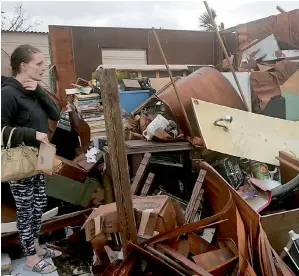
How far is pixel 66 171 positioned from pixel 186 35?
21.5 ft

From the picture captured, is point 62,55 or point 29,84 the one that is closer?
point 29,84

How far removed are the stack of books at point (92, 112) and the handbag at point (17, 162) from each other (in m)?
2.42

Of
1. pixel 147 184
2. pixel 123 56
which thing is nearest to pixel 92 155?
pixel 147 184

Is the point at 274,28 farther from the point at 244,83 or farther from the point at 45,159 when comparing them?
the point at 45,159

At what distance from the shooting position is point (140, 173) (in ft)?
10.3

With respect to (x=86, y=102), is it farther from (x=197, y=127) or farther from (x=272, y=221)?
(x=272, y=221)

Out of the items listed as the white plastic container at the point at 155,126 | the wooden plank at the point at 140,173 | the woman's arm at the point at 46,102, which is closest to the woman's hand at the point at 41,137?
the woman's arm at the point at 46,102

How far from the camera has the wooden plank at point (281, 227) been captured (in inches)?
87.7

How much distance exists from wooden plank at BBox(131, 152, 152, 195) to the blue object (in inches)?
72.7

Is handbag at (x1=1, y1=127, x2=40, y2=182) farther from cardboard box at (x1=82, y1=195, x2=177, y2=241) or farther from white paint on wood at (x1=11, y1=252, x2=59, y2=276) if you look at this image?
white paint on wood at (x1=11, y1=252, x2=59, y2=276)

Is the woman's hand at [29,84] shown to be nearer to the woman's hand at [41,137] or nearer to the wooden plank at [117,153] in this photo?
the woman's hand at [41,137]

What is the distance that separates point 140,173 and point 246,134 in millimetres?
1200

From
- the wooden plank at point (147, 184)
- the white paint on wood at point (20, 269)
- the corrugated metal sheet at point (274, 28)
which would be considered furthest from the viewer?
the corrugated metal sheet at point (274, 28)

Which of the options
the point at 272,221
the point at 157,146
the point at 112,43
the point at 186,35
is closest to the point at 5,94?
the point at 157,146
